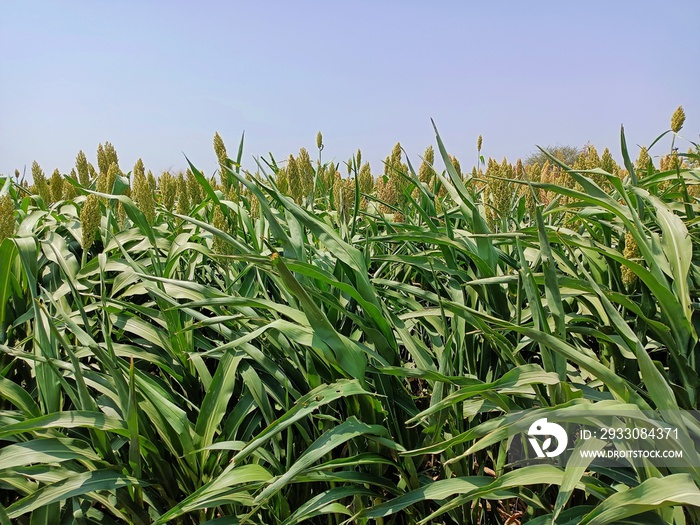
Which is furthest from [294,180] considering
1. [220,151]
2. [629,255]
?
[629,255]

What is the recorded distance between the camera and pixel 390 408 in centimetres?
130

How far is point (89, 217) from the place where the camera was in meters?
1.66

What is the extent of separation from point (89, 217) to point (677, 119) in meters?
2.55

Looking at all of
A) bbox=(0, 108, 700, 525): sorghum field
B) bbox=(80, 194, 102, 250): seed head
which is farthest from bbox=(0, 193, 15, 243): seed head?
bbox=(80, 194, 102, 250): seed head

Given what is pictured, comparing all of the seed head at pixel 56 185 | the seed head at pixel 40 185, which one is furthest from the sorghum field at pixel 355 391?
the seed head at pixel 40 185

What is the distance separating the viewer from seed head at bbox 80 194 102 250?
1.64m

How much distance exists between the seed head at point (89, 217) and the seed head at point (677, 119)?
2488 millimetres

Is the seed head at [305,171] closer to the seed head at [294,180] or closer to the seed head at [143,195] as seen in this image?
the seed head at [294,180]

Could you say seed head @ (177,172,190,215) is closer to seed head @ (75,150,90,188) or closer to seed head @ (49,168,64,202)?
seed head @ (49,168,64,202)

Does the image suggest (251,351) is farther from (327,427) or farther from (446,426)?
(446,426)

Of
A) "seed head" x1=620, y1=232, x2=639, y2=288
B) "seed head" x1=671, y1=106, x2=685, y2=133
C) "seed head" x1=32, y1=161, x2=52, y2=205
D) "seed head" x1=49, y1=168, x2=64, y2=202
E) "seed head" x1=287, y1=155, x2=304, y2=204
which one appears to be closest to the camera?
"seed head" x1=620, y1=232, x2=639, y2=288

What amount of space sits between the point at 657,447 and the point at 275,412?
0.89 meters

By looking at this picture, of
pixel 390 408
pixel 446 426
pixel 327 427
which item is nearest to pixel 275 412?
pixel 327 427

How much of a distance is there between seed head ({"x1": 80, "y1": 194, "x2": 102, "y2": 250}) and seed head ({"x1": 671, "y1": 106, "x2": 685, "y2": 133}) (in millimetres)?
2488
